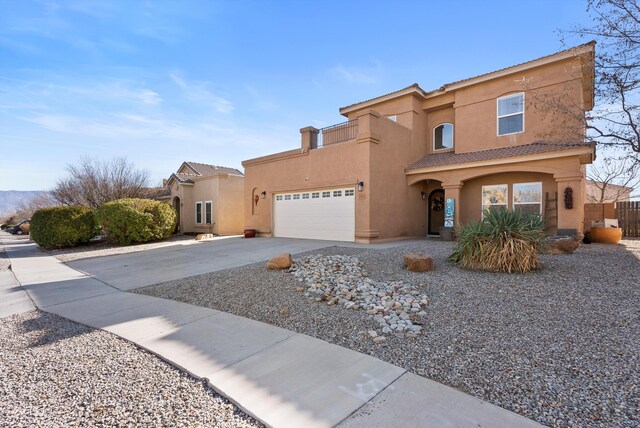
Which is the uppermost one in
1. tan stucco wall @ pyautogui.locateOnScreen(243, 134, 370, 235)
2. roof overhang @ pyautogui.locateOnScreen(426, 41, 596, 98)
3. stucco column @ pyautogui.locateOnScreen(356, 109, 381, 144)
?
roof overhang @ pyautogui.locateOnScreen(426, 41, 596, 98)

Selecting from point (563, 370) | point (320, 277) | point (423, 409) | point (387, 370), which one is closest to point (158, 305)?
point (320, 277)

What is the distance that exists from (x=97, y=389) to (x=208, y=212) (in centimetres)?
1839

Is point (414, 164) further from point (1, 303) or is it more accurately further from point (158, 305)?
point (1, 303)

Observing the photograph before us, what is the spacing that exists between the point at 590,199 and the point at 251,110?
24.2 metres

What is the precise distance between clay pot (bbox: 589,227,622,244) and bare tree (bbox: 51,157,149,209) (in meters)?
27.8

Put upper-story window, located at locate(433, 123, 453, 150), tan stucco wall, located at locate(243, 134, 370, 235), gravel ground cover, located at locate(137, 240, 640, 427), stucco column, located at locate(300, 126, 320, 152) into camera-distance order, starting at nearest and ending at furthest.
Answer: gravel ground cover, located at locate(137, 240, 640, 427) → tan stucco wall, located at locate(243, 134, 370, 235) → stucco column, located at locate(300, 126, 320, 152) → upper-story window, located at locate(433, 123, 453, 150)

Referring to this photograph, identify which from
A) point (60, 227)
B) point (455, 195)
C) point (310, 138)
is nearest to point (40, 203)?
point (60, 227)

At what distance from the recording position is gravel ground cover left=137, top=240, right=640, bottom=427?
8.64ft

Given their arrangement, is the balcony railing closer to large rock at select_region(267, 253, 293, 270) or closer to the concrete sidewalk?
large rock at select_region(267, 253, 293, 270)

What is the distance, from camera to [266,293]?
5.96 meters

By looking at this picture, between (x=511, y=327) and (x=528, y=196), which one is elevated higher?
(x=528, y=196)

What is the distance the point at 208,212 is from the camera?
67.2ft

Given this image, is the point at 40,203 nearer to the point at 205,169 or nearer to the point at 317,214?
the point at 205,169

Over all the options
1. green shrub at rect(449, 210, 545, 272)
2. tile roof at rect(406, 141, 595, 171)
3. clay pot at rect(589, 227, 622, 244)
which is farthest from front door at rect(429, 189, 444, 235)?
green shrub at rect(449, 210, 545, 272)
